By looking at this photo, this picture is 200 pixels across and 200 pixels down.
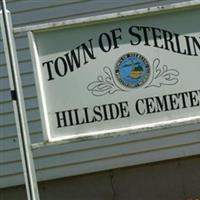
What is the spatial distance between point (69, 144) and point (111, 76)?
2598 millimetres

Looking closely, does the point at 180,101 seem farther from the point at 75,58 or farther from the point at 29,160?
the point at 29,160

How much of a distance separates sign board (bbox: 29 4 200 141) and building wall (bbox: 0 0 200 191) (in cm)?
246

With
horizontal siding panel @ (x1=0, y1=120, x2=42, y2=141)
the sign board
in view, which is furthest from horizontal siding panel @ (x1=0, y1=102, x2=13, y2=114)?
the sign board

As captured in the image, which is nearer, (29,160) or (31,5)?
(29,160)

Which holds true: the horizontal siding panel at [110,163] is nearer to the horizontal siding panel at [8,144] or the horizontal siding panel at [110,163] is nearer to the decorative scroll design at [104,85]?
the horizontal siding panel at [8,144]

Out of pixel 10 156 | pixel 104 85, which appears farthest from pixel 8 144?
pixel 104 85

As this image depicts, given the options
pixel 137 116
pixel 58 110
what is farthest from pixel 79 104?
pixel 137 116

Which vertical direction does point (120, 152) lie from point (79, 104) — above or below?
below

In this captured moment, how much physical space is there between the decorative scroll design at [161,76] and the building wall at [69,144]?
2473 mm

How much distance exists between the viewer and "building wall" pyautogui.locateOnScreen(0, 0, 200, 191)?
7.02 m

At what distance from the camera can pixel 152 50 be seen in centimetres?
459

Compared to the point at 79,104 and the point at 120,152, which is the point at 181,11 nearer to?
the point at 79,104

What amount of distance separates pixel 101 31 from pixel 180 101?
86 centimetres

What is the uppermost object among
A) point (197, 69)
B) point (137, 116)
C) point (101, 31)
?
point (101, 31)
